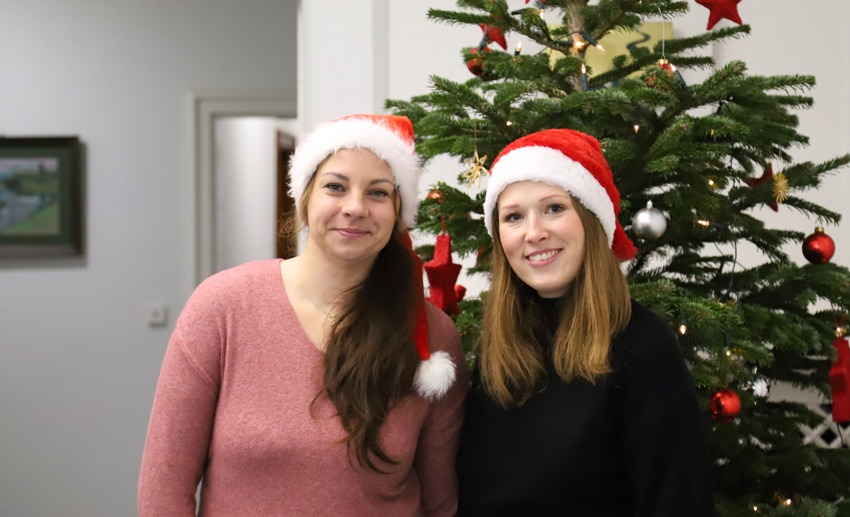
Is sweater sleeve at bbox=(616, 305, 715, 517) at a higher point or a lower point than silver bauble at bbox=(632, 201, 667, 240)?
lower

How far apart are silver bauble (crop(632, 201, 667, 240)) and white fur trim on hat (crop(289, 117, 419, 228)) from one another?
1.39 feet

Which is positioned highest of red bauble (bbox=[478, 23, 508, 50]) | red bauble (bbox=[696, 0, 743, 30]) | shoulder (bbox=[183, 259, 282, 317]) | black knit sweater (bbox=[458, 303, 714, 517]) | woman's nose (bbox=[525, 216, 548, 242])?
red bauble (bbox=[696, 0, 743, 30])

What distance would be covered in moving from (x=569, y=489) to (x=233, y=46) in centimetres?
332

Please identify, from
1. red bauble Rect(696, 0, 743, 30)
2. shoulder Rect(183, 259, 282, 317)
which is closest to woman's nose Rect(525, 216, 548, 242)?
shoulder Rect(183, 259, 282, 317)

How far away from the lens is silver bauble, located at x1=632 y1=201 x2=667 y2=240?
1607mm

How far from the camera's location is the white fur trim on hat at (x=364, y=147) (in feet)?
4.86

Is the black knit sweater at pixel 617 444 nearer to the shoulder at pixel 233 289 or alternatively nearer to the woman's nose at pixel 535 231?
the woman's nose at pixel 535 231

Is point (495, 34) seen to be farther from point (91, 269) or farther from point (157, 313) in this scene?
point (91, 269)

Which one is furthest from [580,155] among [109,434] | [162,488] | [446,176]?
[109,434]

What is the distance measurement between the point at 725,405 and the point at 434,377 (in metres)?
0.54

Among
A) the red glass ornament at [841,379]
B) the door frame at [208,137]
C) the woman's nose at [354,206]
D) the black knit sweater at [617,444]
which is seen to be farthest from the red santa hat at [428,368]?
the door frame at [208,137]

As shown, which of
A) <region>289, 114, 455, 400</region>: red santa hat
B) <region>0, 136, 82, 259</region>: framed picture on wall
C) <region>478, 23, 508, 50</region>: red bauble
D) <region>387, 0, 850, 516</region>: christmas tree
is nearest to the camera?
<region>289, 114, 455, 400</region>: red santa hat

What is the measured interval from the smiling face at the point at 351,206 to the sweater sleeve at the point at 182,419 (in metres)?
0.25

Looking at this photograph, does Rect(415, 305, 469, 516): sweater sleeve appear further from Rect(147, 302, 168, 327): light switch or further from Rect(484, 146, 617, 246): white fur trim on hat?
Rect(147, 302, 168, 327): light switch
